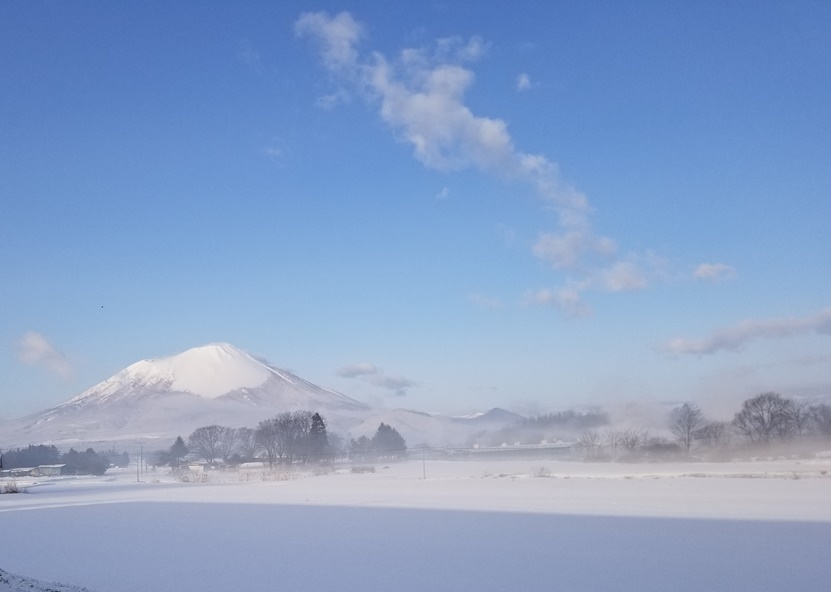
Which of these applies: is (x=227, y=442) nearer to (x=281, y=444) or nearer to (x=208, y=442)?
(x=208, y=442)

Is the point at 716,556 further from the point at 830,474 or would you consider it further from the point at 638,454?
→ the point at 638,454

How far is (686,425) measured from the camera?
176 feet

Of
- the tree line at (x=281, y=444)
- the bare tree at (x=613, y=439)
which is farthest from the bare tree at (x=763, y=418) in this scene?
the tree line at (x=281, y=444)

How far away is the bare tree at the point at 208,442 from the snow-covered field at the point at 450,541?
74904mm

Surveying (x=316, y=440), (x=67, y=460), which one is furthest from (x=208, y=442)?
(x=316, y=440)

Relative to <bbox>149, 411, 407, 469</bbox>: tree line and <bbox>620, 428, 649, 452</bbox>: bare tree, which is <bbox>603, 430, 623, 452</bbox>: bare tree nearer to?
<bbox>620, 428, 649, 452</bbox>: bare tree

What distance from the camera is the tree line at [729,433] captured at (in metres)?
46.9

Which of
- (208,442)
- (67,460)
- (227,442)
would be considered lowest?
(67,460)

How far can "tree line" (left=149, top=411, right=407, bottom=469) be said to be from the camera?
76188 mm

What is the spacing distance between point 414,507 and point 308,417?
76080mm

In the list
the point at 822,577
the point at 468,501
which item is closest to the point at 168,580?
the point at 822,577

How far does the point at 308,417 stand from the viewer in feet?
316

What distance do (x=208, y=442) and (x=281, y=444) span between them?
92.0 feet

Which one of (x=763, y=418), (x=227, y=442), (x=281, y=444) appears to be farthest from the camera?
(x=227, y=442)
